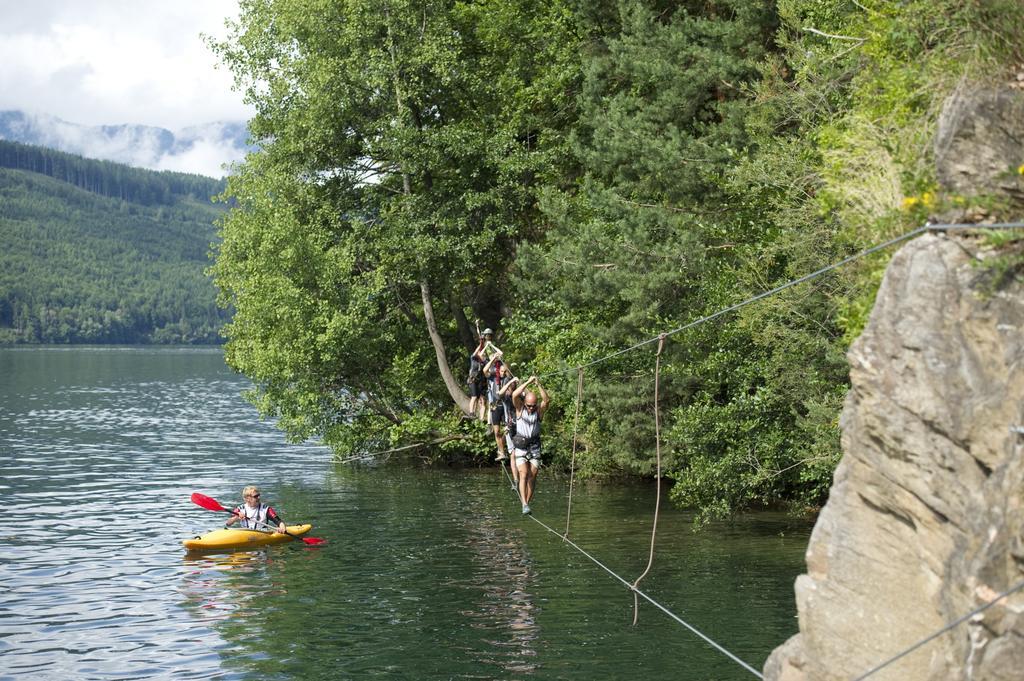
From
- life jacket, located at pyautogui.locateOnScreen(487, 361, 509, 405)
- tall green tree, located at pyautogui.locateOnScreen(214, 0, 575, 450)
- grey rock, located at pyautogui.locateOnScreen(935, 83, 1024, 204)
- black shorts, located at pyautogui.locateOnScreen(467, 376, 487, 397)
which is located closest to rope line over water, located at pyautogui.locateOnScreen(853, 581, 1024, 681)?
grey rock, located at pyautogui.locateOnScreen(935, 83, 1024, 204)

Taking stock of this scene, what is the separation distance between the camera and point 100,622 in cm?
1859

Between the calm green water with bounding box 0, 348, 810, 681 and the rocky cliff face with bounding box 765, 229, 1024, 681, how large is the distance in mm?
5949

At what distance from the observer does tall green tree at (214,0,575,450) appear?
112 ft

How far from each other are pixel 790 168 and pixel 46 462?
99.1 ft

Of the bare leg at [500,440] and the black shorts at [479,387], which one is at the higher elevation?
the black shorts at [479,387]

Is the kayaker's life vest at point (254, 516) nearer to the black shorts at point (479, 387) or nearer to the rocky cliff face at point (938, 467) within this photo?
the black shorts at point (479, 387)

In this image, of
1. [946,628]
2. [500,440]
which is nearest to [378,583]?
[500,440]

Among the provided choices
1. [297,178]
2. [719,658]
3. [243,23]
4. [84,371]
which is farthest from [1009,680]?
[84,371]

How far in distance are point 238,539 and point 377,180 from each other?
1496 cm

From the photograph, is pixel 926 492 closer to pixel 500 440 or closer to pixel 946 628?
pixel 946 628

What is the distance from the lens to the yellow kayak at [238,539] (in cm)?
2455

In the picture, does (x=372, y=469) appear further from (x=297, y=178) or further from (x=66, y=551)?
(x=66, y=551)

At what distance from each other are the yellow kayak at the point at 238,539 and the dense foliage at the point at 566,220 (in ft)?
22.6

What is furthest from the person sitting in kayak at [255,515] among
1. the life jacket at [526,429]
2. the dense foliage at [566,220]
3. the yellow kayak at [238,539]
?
the dense foliage at [566,220]
